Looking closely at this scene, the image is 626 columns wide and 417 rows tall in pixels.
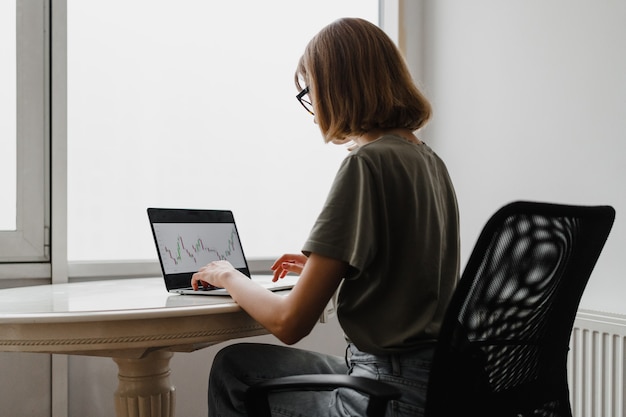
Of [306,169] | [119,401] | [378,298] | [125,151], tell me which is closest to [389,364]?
[378,298]

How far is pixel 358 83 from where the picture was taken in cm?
134

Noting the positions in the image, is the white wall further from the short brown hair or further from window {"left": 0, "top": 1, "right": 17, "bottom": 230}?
window {"left": 0, "top": 1, "right": 17, "bottom": 230}

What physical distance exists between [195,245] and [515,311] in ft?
3.07

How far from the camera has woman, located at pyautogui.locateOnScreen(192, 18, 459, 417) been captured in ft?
3.80

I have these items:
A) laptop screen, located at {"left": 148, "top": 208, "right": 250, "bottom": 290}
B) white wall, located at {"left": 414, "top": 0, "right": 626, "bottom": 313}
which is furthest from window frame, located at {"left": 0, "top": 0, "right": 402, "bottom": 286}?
white wall, located at {"left": 414, "top": 0, "right": 626, "bottom": 313}

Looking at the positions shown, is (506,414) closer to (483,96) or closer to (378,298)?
(378,298)

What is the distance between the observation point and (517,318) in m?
1.05

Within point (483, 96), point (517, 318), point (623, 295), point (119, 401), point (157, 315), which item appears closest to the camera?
point (517, 318)

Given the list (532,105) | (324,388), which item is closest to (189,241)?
(324,388)

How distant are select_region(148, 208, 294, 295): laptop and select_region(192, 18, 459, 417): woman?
372mm

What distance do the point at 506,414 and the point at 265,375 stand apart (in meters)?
0.50

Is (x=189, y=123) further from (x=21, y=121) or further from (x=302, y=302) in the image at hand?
(x=302, y=302)

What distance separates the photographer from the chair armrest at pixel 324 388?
3.26 ft

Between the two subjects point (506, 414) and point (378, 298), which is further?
point (378, 298)
